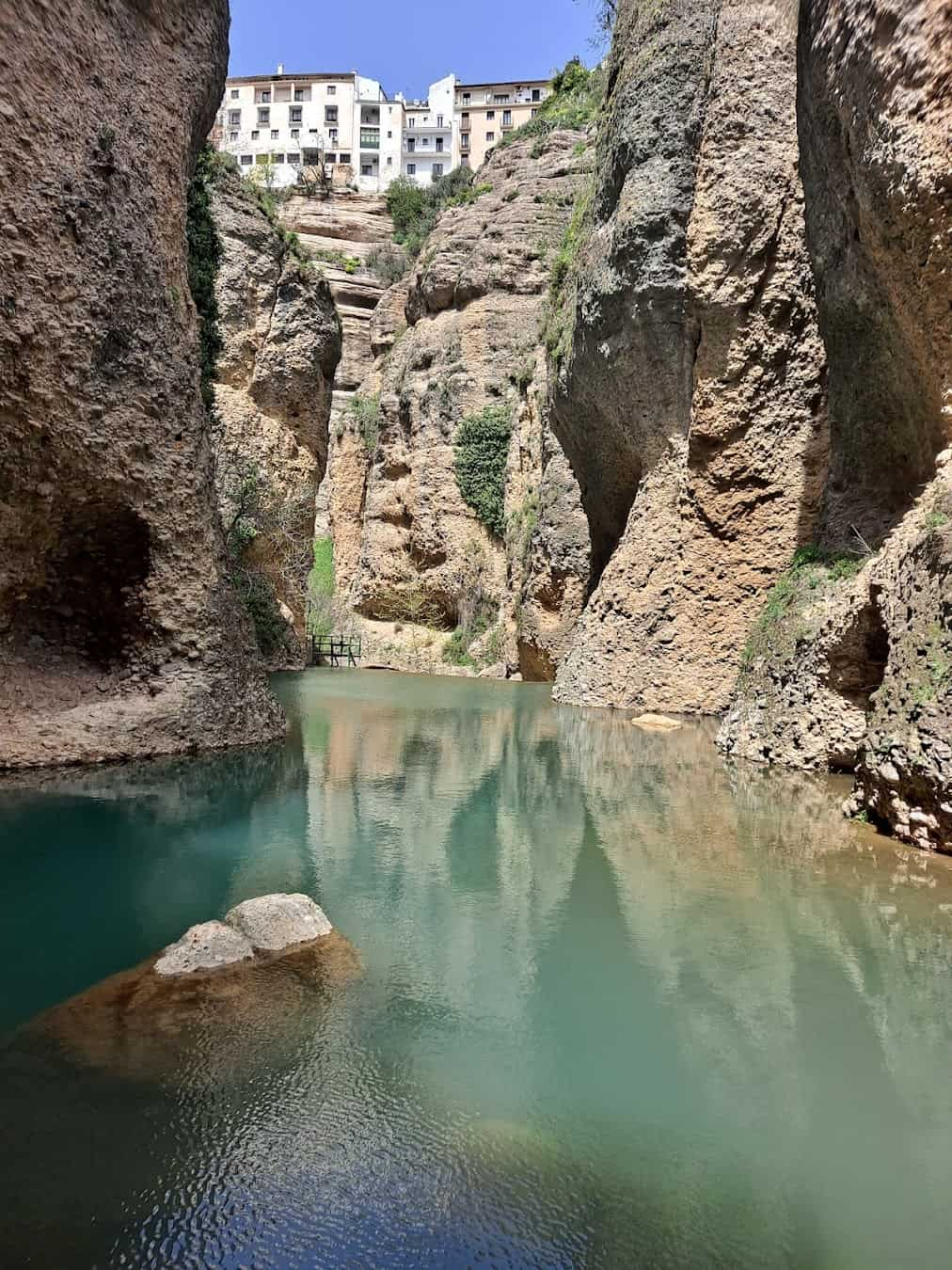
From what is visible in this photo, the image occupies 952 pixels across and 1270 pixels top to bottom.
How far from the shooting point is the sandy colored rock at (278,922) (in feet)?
15.0

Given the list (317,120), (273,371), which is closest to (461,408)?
(273,371)

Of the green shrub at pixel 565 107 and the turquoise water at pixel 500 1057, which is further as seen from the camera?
the green shrub at pixel 565 107

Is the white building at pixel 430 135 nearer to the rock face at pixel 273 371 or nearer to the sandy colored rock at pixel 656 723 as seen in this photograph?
the rock face at pixel 273 371

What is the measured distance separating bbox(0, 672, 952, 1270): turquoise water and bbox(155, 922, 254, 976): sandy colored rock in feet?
0.77

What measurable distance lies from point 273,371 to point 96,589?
588 inches

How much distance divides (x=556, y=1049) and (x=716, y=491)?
13084 mm

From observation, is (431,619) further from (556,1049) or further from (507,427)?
(556,1049)

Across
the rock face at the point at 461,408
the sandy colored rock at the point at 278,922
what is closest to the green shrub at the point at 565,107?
the rock face at the point at 461,408

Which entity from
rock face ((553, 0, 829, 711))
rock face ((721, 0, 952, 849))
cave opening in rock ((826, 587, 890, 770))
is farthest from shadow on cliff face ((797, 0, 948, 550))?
rock face ((553, 0, 829, 711))

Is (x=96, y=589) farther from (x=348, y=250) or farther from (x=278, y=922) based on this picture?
(x=348, y=250)

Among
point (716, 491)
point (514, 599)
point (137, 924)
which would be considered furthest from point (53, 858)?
point (514, 599)

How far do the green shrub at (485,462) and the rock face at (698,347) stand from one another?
11.7m

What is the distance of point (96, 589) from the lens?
1026 cm

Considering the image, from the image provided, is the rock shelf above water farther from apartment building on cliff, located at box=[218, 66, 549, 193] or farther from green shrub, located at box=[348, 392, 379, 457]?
apartment building on cliff, located at box=[218, 66, 549, 193]
